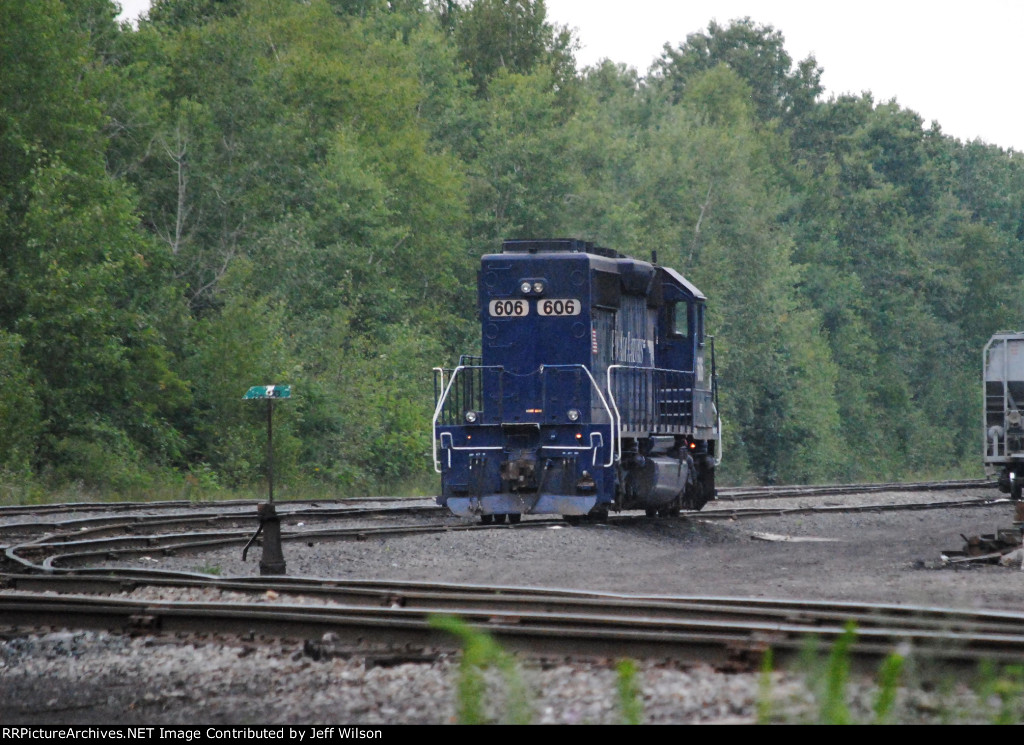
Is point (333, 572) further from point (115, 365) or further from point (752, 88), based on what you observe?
point (752, 88)

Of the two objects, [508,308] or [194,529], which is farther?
[508,308]

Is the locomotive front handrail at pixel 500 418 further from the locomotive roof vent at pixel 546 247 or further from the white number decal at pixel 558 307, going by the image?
the locomotive roof vent at pixel 546 247

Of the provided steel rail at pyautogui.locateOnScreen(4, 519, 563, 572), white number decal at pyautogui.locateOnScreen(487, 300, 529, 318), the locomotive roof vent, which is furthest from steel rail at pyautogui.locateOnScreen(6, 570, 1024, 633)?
the locomotive roof vent

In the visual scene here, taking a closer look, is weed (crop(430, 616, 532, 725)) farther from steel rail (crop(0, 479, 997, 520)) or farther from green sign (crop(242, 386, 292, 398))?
steel rail (crop(0, 479, 997, 520))

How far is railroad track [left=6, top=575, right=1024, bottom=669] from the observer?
6254mm

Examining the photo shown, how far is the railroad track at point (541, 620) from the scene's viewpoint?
625cm

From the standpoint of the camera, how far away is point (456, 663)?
6500 millimetres

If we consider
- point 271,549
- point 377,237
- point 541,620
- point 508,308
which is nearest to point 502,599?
point 541,620

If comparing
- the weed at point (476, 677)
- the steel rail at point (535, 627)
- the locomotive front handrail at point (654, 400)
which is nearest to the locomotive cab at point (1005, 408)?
the locomotive front handrail at point (654, 400)

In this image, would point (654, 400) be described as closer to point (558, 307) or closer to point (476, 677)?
point (558, 307)

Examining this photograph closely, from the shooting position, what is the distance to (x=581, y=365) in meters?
16.9

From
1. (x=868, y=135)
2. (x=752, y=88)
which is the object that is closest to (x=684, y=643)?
(x=868, y=135)

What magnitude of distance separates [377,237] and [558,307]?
20643 millimetres

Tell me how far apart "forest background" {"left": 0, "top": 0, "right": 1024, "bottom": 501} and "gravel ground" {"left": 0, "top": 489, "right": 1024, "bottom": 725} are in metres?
11.8
